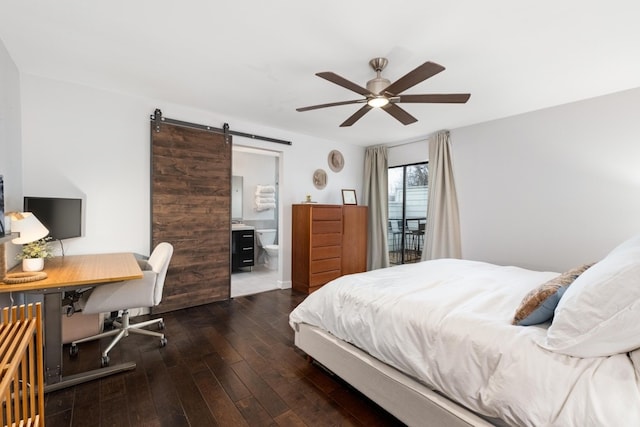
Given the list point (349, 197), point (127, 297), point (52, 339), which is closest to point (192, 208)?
point (127, 297)

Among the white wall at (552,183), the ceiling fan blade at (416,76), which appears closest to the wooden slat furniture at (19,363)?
the ceiling fan blade at (416,76)

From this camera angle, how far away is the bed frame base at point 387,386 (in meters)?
1.36

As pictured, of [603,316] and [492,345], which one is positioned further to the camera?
[492,345]

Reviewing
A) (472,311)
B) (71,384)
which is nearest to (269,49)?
(472,311)

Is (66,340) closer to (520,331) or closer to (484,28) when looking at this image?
(520,331)

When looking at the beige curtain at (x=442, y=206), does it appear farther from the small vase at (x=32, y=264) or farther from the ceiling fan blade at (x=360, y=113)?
the small vase at (x=32, y=264)

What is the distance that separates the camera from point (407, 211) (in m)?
5.06

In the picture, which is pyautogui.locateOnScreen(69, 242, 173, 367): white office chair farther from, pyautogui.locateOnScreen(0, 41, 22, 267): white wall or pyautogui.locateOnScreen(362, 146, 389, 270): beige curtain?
pyautogui.locateOnScreen(362, 146, 389, 270): beige curtain

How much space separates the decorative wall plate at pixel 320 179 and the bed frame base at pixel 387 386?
9.43ft

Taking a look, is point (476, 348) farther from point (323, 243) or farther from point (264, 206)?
point (264, 206)

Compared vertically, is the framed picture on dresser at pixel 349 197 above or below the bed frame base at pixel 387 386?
above

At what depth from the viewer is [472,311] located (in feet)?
5.16

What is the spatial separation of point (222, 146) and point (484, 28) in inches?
118

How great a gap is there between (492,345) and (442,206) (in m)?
3.19
